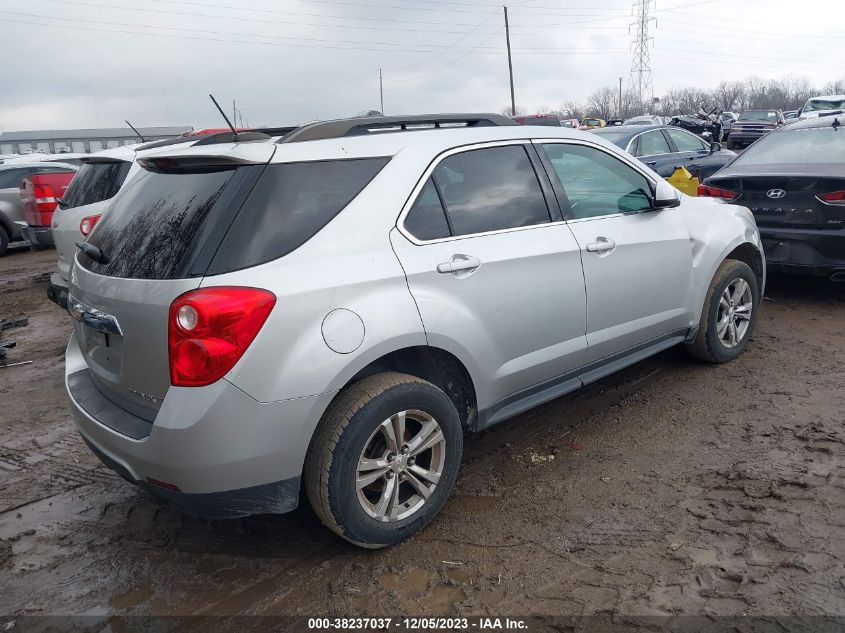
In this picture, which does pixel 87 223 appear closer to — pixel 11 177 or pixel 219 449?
pixel 219 449

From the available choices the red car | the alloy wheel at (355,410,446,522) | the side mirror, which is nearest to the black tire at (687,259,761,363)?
the side mirror

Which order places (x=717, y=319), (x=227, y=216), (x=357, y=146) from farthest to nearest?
(x=717, y=319) < (x=357, y=146) < (x=227, y=216)

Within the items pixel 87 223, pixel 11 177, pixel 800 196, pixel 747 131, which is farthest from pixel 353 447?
pixel 747 131

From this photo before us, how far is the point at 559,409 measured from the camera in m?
4.45

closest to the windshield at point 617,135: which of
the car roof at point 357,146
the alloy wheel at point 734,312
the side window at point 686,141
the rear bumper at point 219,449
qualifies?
the side window at point 686,141

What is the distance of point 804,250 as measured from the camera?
6.00 meters

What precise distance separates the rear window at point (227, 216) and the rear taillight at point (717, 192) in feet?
15.4

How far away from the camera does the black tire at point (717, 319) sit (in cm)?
470

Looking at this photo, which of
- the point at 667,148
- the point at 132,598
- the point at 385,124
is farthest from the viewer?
the point at 667,148

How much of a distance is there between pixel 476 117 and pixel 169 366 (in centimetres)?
213

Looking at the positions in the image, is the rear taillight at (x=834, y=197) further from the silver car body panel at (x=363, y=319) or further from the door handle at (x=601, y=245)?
the door handle at (x=601, y=245)

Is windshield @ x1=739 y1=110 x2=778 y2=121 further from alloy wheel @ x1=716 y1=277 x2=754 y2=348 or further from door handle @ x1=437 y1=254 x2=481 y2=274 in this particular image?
door handle @ x1=437 y1=254 x2=481 y2=274

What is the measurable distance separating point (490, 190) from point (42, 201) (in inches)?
359

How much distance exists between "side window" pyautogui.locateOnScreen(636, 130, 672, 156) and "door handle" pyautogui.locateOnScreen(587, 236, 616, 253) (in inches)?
299
